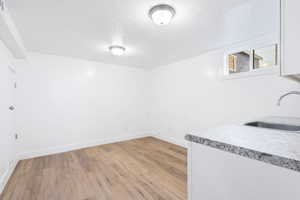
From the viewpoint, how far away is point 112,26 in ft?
Answer: 6.47

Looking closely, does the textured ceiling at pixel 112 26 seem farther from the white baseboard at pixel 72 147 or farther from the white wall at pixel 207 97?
the white baseboard at pixel 72 147

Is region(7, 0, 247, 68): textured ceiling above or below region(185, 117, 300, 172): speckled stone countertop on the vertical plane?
above

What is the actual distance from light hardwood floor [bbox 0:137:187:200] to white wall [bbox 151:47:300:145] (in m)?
0.91

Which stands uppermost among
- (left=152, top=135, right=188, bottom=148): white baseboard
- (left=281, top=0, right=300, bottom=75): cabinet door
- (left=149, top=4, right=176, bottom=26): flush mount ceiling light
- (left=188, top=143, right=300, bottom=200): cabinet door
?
(left=149, top=4, right=176, bottom=26): flush mount ceiling light

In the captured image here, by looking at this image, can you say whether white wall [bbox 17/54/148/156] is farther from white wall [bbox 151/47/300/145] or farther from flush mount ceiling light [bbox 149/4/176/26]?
flush mount ceiling light [bbox 149/4/176/26]

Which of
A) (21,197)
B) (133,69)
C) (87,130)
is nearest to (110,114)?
(87,130)

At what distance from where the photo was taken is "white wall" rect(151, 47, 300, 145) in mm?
2158

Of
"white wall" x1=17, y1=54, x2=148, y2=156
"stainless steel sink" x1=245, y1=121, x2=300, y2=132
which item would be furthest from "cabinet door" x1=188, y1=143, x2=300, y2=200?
"white wall" x1=17, y1=54, x2=148, y2=156

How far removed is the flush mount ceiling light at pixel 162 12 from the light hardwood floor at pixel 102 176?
225cm

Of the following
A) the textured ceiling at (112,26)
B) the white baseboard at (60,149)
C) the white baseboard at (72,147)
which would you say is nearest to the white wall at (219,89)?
the white baseboard at (72,147)

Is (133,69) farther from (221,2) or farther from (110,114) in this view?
(221,2)

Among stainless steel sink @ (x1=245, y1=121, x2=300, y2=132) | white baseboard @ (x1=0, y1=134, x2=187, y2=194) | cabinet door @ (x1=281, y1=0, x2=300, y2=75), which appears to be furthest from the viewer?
white baseboard @ (x1=0, y1=134, x2=187, y2=194)

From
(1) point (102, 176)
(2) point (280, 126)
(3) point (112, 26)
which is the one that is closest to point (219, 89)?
(2) point (280, 126)

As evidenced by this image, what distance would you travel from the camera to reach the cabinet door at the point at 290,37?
29.8 inches
